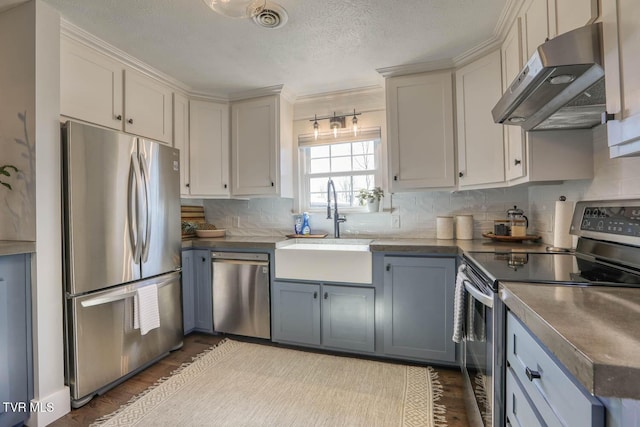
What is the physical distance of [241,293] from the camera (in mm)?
2588

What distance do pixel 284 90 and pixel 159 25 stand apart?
46.5 inches

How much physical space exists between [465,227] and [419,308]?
0.82 meters

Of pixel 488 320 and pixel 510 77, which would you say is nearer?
pixel 488 320

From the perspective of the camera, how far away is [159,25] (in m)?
1.89

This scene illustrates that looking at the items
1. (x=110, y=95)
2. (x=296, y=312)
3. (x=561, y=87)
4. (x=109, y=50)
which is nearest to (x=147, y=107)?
(x=110, y=95)

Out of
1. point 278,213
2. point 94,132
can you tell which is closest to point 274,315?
point 278,213

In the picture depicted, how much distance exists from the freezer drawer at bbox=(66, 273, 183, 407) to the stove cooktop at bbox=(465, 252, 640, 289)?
2167 mm

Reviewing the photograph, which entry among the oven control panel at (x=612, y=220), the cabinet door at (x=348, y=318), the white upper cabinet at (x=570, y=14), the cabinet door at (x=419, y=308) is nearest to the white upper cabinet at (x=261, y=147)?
the cabinet door at (x=348, y=318)

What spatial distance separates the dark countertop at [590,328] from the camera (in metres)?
0.46

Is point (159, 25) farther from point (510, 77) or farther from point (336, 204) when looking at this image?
point (510, 77)

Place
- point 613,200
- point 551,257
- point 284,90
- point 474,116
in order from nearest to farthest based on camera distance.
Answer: point 613,200 → point 551,257 → point 474,116 → point 284,90

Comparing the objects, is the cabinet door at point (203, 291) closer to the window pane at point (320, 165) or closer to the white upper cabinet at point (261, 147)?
the white upper cabinet at point (261, 147)

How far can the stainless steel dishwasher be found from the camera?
8.30 ft

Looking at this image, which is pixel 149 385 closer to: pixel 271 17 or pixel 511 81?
pixel 271 17
